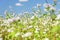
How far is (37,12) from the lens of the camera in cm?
482

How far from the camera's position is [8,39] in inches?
178

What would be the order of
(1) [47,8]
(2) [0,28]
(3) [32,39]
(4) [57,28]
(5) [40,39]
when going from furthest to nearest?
(2) [0,28], (3) [32,39], (5) [40,39], (1) [47,8], (4) [57,28]

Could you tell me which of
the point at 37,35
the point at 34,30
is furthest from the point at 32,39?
the point at 34,30

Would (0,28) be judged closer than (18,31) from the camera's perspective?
No

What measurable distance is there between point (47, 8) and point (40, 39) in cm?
52

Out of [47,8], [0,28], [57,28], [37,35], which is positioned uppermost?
[57,28]

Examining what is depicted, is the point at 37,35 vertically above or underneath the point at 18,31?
underneath

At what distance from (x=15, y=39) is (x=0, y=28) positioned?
6.86 ft

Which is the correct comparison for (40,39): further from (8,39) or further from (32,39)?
(8,39)

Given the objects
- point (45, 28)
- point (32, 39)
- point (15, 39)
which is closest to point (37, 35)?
point (32, 39)

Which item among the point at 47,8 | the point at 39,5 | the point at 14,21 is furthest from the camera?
the point at 39,5

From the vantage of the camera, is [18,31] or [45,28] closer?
[18,31]

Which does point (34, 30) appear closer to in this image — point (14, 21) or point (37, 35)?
point (37, 35)

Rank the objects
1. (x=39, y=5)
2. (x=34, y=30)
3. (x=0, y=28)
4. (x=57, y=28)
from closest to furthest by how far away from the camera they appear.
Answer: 1. (x=57, y=28)
2. (x=34, y=30)
3. (x=39, y=5)
4. (x=0, y=28)
